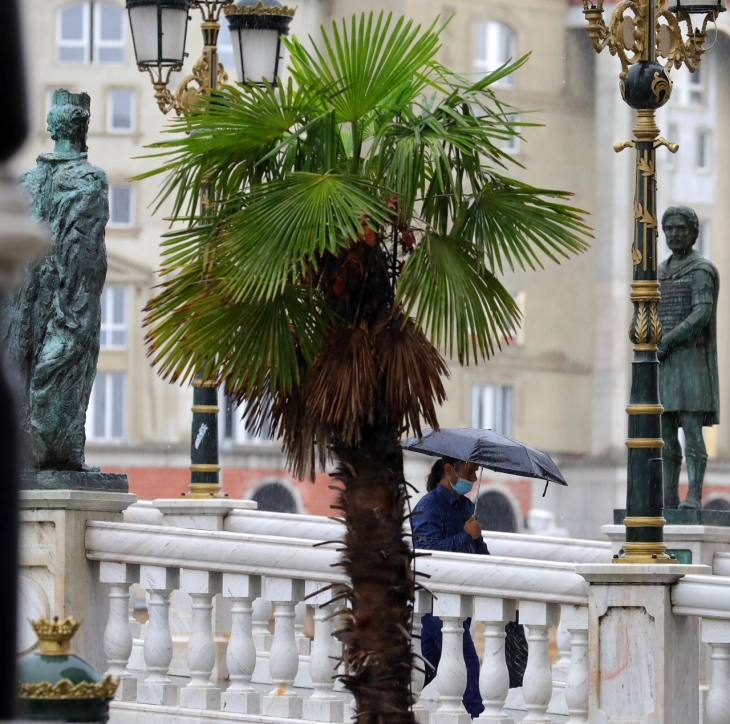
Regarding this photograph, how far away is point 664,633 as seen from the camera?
8.39 meters

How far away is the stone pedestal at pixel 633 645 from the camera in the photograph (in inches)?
330

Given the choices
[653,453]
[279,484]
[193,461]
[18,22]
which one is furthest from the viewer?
[279,484]

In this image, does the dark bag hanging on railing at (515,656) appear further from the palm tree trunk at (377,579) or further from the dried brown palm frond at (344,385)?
the dried brown palm frond at (344,385)

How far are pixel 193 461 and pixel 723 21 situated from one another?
3848cm

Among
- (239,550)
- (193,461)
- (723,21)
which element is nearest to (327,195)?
(239,550)

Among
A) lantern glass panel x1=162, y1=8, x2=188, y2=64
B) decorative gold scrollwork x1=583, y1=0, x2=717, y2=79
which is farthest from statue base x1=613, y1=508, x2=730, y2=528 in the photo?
lantern glass panel x1=162, y1=8, x2=188, y2=64

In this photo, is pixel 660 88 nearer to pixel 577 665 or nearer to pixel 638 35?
pixel 638 35

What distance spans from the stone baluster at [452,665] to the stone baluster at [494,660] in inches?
3.1

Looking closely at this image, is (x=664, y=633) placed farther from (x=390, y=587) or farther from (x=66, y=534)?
(x=66, y=534)

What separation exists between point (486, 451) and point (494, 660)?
2804 millimetres

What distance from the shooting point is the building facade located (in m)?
47.0

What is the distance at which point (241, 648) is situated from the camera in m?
8.91

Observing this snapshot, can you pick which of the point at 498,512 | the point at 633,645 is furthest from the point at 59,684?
the point at 498,512

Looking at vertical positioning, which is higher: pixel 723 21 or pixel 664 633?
pixel 723 21
